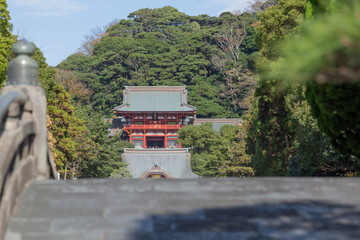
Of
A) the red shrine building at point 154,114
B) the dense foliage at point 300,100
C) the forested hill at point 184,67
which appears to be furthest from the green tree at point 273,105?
the forested hill at point 184,67

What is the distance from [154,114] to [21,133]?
43226 mm

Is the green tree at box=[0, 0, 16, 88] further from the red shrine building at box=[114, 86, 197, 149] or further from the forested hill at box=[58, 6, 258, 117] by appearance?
the forested hill at box=[58, 6, 258, 117]

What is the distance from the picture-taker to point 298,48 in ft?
8.16

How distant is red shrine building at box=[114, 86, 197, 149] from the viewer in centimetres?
4702

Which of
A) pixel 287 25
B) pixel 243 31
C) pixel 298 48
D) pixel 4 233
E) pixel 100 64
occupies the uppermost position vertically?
pixel 243 31

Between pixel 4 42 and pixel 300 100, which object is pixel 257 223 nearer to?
pixel 300 100

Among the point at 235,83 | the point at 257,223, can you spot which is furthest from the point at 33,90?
the point at 235,83

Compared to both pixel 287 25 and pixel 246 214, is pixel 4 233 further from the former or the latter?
pixel 287 25

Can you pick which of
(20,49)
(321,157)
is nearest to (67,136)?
(321,157)

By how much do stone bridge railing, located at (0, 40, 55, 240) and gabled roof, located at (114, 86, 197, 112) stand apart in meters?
40.7

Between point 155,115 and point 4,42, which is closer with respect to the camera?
point 4,42

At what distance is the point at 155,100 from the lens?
47938mm

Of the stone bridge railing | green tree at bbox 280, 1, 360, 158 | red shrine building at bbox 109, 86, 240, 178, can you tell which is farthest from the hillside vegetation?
red shrine building at bbox 109, 86, 240, 178

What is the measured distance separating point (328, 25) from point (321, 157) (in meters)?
11.3
